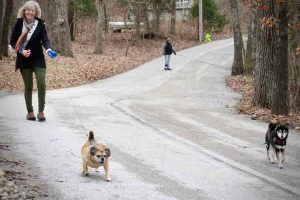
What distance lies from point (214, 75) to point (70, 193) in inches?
973

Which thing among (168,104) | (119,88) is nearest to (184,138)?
(168,104)

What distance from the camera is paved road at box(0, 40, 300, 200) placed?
22.5 feet

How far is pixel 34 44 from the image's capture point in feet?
33.2

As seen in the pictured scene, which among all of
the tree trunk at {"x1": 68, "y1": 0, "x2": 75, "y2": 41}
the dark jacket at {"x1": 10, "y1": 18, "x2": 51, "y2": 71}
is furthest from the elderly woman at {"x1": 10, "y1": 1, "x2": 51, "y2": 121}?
the tree trunk at {"x1": 68, "y1": 0, "x2": 75, "y2": 41}

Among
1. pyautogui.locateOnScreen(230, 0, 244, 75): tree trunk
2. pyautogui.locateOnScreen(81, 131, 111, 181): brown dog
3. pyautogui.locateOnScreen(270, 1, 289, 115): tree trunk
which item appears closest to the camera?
pyautogui.locateOnScreen(81, 131, 111, 181): brown dog

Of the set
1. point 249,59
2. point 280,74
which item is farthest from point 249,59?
point 280,74

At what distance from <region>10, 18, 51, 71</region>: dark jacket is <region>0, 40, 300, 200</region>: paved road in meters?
1.24

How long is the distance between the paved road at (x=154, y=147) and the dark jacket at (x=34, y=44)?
48.9 inches

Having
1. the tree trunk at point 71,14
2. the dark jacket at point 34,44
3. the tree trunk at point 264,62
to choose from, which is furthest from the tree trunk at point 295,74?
the tree trunk at point 71,14

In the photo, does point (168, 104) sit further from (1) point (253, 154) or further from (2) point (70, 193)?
(2) point (70, 193)

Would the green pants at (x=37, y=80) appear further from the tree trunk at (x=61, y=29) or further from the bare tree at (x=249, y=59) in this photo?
the bare tree at (x=249, y=59)

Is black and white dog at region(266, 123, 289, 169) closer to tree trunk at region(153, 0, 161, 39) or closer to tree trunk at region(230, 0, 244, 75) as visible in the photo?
tree trunk at region(230, 0, 244, 75)

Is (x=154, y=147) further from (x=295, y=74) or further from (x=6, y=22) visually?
(x=6, y=22)

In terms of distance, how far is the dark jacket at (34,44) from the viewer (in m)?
10.1
